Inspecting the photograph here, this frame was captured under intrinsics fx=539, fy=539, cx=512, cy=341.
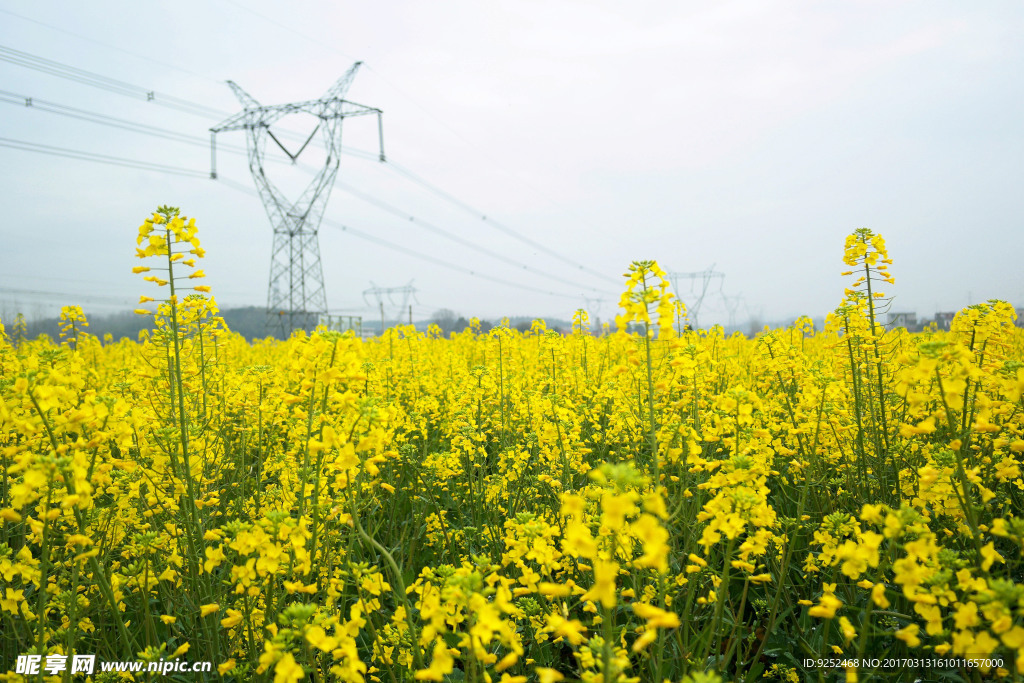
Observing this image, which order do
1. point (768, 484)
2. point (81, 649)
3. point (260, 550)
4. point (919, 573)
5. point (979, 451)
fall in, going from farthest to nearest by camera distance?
1. point (768, 484)
2. point (979, 451)
3. point (81, 649)
4. point (260, 550)
5. point (919, 573)

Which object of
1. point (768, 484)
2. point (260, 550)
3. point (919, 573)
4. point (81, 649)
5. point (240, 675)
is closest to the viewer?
point (919, 573)

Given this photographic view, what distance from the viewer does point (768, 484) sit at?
4625mm

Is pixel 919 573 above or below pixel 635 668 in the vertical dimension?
above

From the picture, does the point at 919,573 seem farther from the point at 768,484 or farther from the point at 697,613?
the point at 768,484

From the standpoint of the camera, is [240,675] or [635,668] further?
[635,668]

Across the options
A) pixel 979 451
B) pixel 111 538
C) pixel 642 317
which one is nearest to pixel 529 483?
pixel 642 317

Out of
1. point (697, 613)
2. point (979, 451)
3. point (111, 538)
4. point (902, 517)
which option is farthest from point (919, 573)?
point (111, 538)

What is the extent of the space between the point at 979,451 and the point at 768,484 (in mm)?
1490

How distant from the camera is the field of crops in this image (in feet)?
5.25

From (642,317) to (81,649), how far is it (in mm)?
3275

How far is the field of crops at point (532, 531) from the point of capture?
160 centimetres

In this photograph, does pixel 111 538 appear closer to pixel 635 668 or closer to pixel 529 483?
pixel 529 483

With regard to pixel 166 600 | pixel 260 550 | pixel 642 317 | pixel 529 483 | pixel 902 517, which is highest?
pixel 642 317

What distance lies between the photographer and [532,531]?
2166 millimetres
